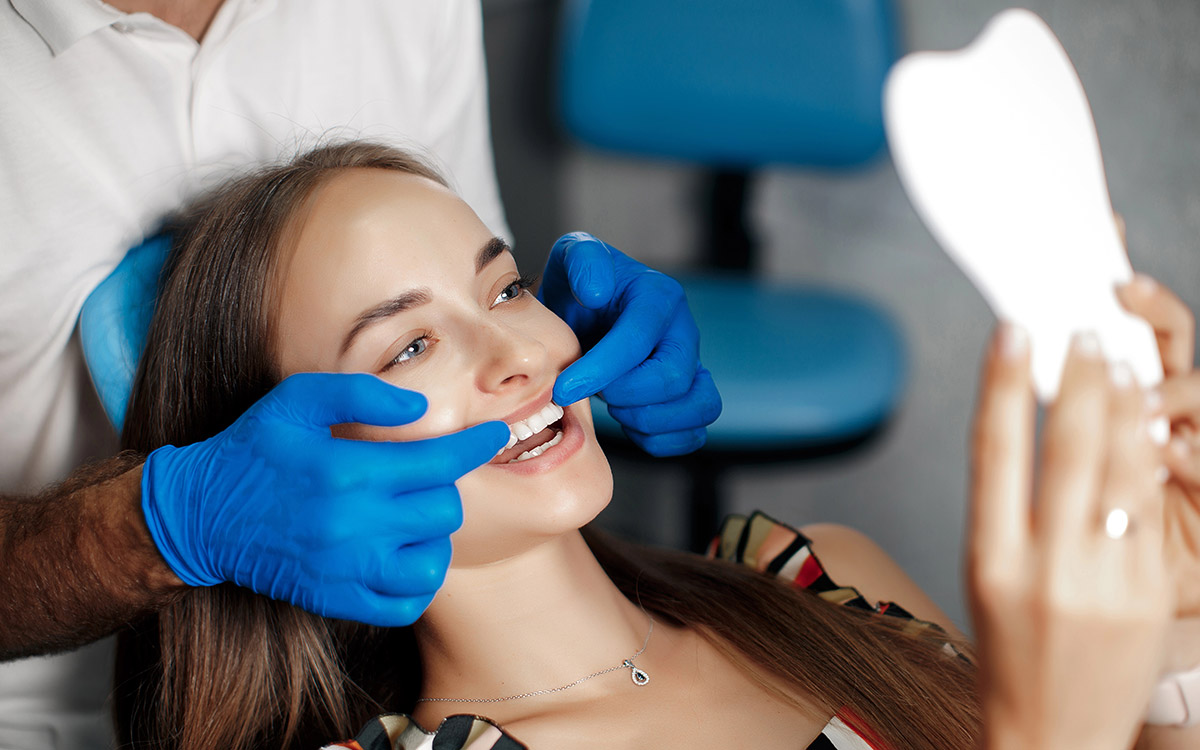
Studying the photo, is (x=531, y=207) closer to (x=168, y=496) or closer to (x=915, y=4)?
(x=915, y=4)

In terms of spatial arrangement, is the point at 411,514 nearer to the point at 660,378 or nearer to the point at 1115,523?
the point at 660,378

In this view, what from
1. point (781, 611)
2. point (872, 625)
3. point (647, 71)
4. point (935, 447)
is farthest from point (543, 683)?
point (935, 447)

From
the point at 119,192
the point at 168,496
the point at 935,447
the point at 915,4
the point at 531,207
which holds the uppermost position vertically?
the point at 915,4

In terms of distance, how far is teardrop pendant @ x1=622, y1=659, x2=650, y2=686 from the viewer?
40.9 inches

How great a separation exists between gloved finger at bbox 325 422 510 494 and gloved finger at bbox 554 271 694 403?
0.15m

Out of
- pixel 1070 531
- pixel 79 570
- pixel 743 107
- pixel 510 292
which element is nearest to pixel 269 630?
pixel 79 570

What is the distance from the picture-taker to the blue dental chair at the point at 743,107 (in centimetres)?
177

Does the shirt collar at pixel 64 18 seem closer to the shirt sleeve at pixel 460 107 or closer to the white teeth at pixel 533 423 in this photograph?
the shirt sleeve at pixel 460 107

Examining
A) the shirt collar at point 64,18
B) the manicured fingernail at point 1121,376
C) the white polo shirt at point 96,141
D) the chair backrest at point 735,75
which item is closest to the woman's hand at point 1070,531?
the manicured fingernail at point 1121,376

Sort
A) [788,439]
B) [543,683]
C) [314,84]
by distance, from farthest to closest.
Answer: [788,439] < [314,84] < [543,683]

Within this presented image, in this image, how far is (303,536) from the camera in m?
0.85

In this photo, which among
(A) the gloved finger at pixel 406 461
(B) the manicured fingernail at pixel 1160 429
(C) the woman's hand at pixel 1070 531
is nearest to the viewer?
(C) the woman's hand at pixel 1070 531

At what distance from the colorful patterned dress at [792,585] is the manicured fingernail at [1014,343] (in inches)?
21.8

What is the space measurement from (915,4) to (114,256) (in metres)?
1.92
